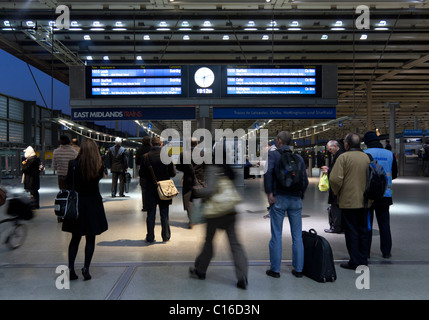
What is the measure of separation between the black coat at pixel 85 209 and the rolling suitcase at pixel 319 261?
2.21 metres

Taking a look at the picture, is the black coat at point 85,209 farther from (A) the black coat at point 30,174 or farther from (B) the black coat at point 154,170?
(A) the black coat at point 30,174

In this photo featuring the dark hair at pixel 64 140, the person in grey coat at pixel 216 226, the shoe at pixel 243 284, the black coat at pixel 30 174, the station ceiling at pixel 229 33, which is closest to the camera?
the shoe at pixel 243 284

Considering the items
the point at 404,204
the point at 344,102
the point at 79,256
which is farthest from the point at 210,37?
the point at 344,102

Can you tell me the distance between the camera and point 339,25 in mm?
13133

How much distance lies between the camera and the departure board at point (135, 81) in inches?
400

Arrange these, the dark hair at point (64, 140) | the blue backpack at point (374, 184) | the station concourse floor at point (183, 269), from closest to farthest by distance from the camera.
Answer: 1. the station concourse floor at point (183, 269)
2. the blue backpack at point (374, 184)
3. the dark hair at point (64, 140)

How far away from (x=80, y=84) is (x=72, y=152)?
328 centimetres

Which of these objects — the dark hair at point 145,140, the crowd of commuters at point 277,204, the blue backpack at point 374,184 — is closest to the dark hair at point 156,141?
the dark hair at point 145,140

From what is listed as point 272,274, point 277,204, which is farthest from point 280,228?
point 272,274

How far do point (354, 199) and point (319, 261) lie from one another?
2.86 ft
